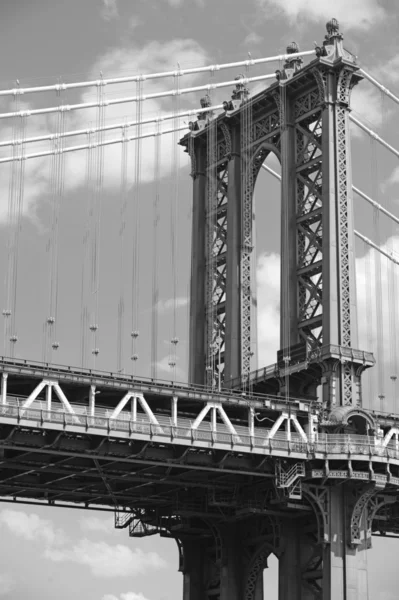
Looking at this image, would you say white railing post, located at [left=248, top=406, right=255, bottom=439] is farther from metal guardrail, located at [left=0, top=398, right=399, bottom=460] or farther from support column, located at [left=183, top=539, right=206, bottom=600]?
support column, located at [left=183, top=539, right=206, bottom=600]

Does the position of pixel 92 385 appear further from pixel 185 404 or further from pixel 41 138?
pixel 41 138

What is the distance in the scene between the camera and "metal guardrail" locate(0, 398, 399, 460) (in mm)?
77500

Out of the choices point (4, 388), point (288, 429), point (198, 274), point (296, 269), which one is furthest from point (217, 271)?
point (4, 388)

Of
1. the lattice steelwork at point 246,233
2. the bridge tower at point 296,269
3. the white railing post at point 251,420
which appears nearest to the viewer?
the white railing post at point 251,420

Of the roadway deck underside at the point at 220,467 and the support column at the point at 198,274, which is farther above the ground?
the support column at the point at 198,274

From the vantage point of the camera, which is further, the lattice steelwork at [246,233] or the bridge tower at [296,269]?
the lattice steelwork at [246,233]

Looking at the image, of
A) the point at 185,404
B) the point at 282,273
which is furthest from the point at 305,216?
the point at 185,404

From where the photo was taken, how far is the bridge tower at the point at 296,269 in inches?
3583

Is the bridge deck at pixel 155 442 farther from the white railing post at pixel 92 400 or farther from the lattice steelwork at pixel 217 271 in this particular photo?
the lattice steelwork at pixel 217 271

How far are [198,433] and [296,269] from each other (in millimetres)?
20918

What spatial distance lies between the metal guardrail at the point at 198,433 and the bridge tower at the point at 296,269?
7.58 feet

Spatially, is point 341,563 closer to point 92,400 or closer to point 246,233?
point 92,400

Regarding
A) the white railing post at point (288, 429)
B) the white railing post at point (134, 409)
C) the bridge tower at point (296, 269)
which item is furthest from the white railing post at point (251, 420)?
the white railing post at point (134, 409)

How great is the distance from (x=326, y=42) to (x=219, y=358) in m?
26.9
